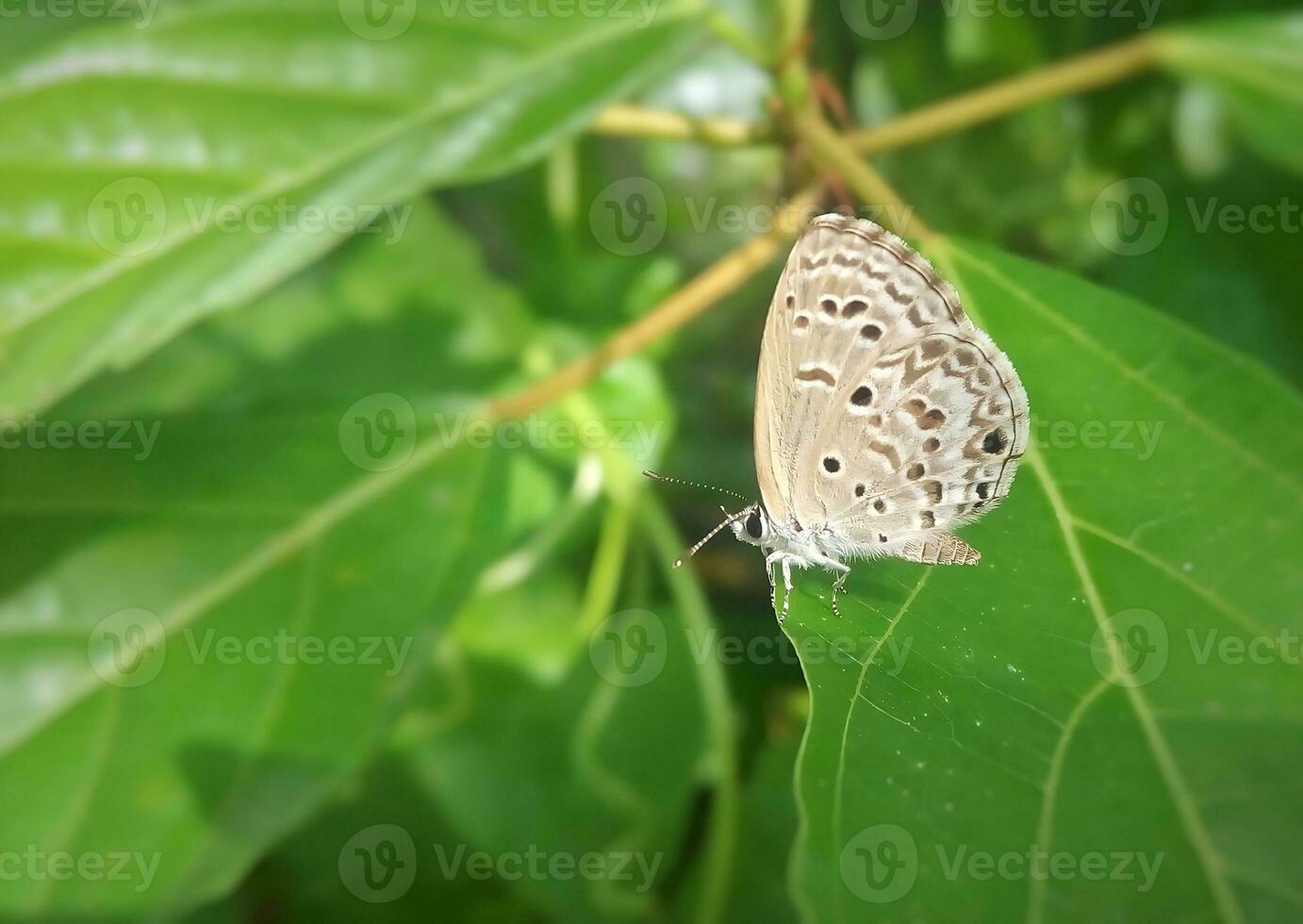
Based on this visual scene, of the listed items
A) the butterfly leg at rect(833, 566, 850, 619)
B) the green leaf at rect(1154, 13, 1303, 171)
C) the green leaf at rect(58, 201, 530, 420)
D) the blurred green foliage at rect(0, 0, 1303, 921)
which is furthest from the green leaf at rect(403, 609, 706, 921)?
the green leaf at rect(1154, 13, 1303, 171)

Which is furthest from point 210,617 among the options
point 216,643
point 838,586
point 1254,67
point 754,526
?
point 1254,67

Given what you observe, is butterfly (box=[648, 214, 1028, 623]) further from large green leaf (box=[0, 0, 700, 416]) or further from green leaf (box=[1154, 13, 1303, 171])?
green leaf (box=[1154, 13, 1303, 171])

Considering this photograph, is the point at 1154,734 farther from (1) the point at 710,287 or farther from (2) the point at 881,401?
(1) the point at 710,287

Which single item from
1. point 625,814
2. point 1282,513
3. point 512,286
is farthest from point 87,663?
point 1282,513

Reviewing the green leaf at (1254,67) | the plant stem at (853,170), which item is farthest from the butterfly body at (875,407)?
the green leaf at (1254,67)

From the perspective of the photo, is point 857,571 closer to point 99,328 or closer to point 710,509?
point 710,509

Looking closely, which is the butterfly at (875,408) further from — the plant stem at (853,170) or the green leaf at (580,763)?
the green leaf at (580,763)
